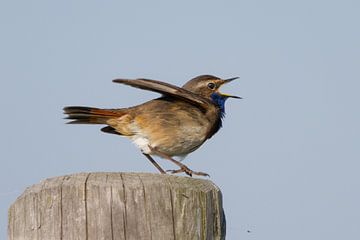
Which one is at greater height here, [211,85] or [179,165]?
[211,85]

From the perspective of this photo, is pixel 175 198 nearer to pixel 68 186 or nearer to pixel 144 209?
pixel 144 209

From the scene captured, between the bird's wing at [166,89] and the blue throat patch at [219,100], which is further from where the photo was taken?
the blue throat patch at [219,100]

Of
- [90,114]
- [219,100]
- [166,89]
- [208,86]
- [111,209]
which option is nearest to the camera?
[111,209]

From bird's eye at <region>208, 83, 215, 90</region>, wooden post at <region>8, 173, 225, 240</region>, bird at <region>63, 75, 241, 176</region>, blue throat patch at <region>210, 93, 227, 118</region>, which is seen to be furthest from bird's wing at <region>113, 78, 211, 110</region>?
wooden post at <region>8, 173, 225, 240</region>

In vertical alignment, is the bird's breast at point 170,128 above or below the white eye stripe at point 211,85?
below

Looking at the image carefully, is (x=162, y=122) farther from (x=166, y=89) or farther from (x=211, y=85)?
(x=211, y=85)


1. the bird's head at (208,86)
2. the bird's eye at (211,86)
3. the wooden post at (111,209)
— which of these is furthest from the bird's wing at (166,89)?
the wooden post at (111,209)

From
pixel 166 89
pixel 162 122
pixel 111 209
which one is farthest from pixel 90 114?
pixel 111 209

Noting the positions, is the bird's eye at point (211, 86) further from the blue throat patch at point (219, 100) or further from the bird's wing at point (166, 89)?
the bird's wing at point (166, 89)
